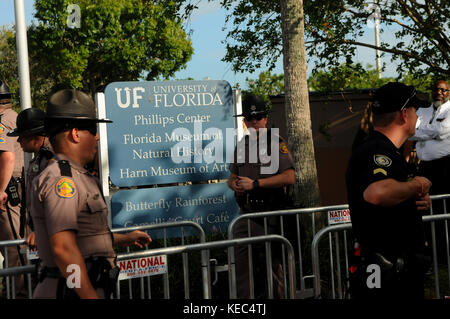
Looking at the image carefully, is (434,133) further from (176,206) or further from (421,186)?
(421,186)

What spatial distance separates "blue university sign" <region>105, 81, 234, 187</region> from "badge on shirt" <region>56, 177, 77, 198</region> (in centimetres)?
485

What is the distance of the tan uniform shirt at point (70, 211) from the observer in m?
3.03

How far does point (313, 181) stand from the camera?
9.20 metres

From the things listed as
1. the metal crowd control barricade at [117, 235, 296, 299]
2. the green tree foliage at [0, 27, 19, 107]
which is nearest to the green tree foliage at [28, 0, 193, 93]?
the green tree foliage at [0, 27, 19, 107]

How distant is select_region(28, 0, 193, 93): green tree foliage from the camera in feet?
133

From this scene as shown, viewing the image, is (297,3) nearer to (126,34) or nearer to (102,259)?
(102,259)

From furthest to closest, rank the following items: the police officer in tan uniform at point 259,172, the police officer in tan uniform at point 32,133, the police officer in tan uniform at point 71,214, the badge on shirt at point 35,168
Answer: the police officer in tan uniform at point 259,172
the police officer in tan uniform at point 32,133
the badge on shirt at point 35,168
the police officer in tan uniform at point 71,214

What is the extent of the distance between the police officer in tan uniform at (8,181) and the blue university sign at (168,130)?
1500 mm

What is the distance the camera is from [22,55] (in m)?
11.9

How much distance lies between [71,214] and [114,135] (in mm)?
4982

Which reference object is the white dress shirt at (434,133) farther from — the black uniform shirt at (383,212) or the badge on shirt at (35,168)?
the badge on shirt at (35,168)

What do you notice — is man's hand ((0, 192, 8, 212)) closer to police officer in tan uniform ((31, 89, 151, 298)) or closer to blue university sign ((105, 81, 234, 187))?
blue university sign ((105, 81, 234, 187))

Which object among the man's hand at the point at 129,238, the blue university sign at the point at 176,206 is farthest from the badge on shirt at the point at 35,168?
the blue university sign at the point at 176,206

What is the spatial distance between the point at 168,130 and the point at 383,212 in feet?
16.2
